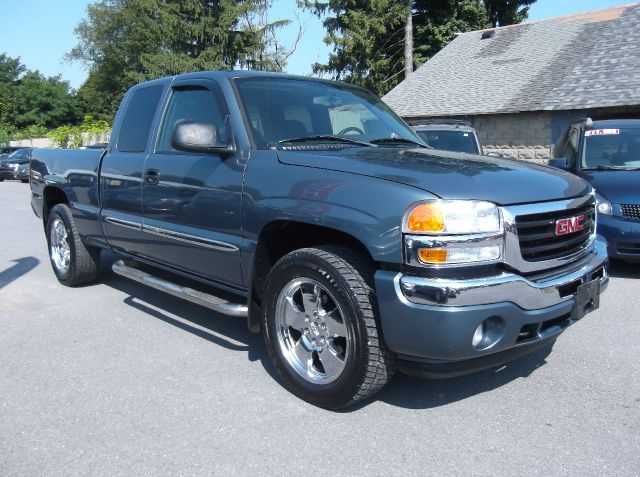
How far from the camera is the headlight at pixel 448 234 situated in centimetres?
272

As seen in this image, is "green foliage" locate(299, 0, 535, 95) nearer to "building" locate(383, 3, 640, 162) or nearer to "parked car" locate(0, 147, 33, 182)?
"building" locate(383, 3, 640, 162)

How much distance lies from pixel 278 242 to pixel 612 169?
501 cm

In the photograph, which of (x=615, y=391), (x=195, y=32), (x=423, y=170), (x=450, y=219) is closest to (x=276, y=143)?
(x=423, y=170)

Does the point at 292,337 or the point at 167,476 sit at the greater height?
the point at 292,337

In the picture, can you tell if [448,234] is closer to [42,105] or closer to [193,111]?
[193,111]

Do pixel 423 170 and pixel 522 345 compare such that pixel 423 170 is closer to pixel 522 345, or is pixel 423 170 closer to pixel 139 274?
pixel 522 345

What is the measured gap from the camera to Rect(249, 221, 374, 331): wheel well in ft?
11.2

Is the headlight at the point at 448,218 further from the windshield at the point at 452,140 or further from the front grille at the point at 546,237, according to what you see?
the windshield at the point at 452,140

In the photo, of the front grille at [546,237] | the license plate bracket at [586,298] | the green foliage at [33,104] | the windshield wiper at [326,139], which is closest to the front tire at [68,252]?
the windshield wiper at [326,139]

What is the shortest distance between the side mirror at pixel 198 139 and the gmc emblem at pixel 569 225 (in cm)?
197

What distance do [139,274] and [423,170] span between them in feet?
8.70

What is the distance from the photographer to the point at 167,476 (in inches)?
103

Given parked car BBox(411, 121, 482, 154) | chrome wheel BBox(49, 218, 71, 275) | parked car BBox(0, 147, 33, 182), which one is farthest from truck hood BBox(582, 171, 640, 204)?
parked car BBox(0, 147, 33, 182)

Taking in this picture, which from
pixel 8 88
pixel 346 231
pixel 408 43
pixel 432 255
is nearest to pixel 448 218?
pixel 432 255
